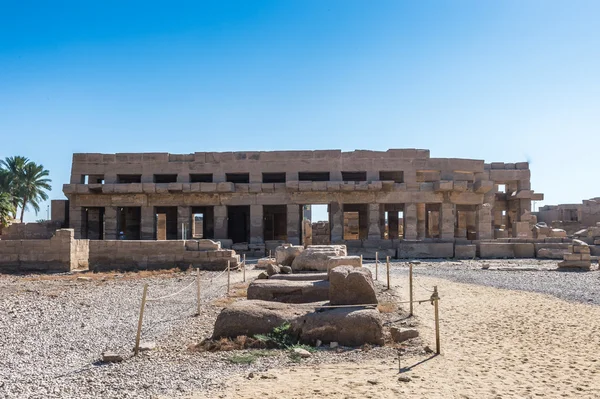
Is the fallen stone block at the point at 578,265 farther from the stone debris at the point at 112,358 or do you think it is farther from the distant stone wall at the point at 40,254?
the distant stone wall at the point at 40,254

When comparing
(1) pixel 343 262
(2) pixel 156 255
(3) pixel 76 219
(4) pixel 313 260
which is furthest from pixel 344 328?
(3) pixel 76 219

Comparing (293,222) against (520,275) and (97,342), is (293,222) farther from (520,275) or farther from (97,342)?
(97,342)

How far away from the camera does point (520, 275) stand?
51.9ft

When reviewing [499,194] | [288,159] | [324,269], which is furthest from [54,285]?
[499,194]

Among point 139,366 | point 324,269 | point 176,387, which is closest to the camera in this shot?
point 176,387

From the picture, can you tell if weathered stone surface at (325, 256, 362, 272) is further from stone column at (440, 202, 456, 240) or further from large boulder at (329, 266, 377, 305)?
stone column at (440, 202, 456, 240)

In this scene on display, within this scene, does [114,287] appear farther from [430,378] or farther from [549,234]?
[549,234]

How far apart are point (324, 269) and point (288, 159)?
1354 cm

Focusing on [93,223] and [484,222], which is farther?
[93,223]

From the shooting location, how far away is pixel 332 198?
79.7 ft

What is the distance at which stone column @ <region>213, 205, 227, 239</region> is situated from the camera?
79.1 feet

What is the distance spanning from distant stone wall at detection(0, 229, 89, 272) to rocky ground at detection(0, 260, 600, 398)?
9.66 ft

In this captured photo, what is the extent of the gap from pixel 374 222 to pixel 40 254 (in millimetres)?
14985

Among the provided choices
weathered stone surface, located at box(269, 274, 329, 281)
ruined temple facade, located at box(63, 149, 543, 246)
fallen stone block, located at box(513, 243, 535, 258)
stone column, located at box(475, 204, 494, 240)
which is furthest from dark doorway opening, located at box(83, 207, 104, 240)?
fallen stone block, located at box(513, 243, 535, 258)
